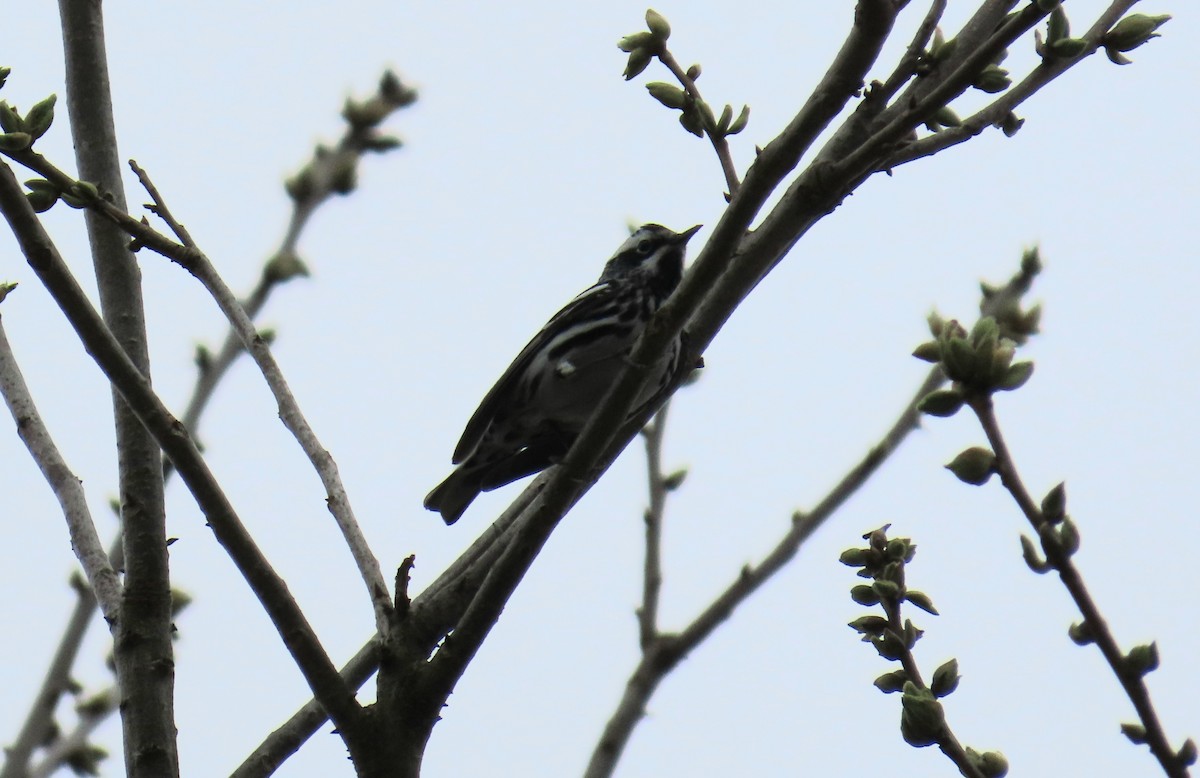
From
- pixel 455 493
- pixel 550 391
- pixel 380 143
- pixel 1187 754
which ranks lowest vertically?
pixel 1187 754

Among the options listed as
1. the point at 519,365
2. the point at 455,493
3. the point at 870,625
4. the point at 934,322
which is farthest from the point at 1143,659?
the point at 455,493

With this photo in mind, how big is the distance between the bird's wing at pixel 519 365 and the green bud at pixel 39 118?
9.61 feet

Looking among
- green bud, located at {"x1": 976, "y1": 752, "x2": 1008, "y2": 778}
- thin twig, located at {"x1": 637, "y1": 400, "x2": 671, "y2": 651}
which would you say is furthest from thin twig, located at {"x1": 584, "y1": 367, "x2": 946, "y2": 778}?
green bud, located at {"x1": 976, "y1": 752, "x2": 1008, "y2": 778}

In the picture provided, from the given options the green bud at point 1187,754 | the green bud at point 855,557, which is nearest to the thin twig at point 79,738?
the green bud at point 855,557

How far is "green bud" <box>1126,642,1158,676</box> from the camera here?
172 centimetres

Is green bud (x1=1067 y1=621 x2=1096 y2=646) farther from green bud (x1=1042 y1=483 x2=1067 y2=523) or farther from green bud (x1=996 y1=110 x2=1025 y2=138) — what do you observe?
green bud (x1=996 y1=110 x2=1025 y2=138)

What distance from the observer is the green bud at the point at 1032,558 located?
171cm

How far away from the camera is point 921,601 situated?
232cm

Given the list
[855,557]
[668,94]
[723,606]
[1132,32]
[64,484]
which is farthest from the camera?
[723,606]

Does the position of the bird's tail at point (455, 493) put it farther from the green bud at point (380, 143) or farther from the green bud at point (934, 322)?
the green bud at point (934, 322)

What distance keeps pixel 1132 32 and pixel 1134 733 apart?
173 centimetres

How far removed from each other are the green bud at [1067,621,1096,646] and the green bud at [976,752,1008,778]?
0.29m

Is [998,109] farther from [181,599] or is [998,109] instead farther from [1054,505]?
[181,599]

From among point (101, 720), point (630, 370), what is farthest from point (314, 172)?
point (630, 370)
